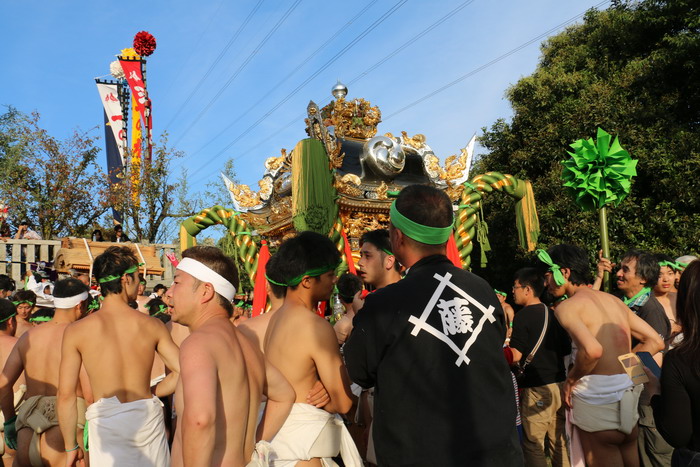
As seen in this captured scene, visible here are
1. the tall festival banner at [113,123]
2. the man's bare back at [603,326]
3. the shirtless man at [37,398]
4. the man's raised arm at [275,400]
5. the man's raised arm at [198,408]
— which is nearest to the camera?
the man's raised arm at [198,408]

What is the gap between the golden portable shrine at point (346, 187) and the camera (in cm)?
834

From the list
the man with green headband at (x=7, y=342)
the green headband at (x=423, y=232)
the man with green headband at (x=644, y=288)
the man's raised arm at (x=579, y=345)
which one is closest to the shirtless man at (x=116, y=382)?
the man with green headband at (x=7, y=342)

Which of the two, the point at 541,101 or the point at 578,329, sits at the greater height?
the point at 541,101

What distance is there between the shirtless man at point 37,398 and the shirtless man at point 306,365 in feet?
8.08

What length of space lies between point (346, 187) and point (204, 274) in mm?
8563

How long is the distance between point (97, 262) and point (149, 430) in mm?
1308

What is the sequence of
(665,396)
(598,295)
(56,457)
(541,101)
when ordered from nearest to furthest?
(665,396)
(598,295)
(56,457)
(541,101)

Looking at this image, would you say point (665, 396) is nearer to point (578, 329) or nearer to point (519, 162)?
point (578, 329)

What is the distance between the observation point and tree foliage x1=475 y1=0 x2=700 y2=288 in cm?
1247

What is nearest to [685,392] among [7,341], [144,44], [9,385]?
[9,385]

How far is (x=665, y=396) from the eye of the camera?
239cm

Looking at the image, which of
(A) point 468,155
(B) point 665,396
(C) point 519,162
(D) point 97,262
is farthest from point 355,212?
(B) point 665,396

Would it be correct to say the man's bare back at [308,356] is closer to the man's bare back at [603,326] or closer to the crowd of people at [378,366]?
the crowd of people at [378,366]

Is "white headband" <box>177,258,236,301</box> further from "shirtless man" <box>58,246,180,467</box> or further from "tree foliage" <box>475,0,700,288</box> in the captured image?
"tree foliage" <box>475,0,700,288</box>
